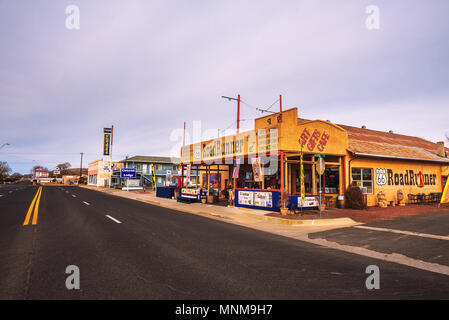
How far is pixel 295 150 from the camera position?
14453 mm

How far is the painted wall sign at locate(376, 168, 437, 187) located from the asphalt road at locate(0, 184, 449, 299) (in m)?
12.9

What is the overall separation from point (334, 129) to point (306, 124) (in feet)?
8.32

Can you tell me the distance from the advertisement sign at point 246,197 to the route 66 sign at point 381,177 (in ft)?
30.0

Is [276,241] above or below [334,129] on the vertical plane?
below

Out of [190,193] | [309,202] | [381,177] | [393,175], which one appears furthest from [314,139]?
[190,193]

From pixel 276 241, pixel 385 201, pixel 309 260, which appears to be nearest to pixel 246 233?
pixel 276 241

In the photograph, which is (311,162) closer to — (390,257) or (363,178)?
(363,178)

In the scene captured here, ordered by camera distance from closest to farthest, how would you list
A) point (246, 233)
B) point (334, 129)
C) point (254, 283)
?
point (254, 283), point (246, 233), point (334, 129)

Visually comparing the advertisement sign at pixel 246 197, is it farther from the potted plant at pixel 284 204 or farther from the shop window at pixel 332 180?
the shop window at pixel 332 180

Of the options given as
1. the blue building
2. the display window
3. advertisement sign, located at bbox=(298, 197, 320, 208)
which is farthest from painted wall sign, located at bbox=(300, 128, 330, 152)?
the blue building

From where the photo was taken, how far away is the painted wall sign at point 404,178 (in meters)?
17.6
